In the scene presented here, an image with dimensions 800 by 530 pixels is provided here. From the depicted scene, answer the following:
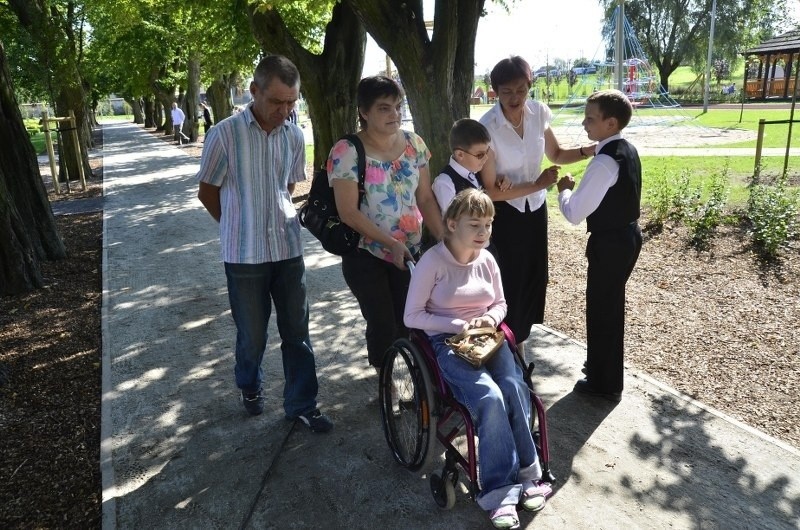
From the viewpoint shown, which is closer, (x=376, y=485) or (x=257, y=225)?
(x=376, y=485)

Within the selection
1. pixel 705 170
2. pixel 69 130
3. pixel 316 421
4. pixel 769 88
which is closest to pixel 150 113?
pixel 69 130

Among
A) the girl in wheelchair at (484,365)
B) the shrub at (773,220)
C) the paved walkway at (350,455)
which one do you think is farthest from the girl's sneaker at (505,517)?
the shrub at (773,220)

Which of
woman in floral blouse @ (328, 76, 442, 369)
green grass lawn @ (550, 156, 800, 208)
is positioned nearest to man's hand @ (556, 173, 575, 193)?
woman in floral blouse @ (328, 76, 442, 369)

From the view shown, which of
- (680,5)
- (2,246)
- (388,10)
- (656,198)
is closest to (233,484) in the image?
(2,246)

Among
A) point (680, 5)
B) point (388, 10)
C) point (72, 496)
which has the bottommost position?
point (72, 496)

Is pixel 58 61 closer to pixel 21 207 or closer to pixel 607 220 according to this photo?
pixel 21 207

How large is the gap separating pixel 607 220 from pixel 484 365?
4.16 feet

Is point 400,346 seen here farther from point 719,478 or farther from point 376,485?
point 719,478

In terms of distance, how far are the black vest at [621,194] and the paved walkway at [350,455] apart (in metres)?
1.15

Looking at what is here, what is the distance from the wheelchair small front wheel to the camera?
2863mm

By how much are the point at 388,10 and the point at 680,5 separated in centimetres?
5259

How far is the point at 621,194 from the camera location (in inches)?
137

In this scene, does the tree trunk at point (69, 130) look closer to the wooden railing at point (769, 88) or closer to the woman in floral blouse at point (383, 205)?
the woman in floral blouse at point (383, 205)

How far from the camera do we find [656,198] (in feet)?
26.6
